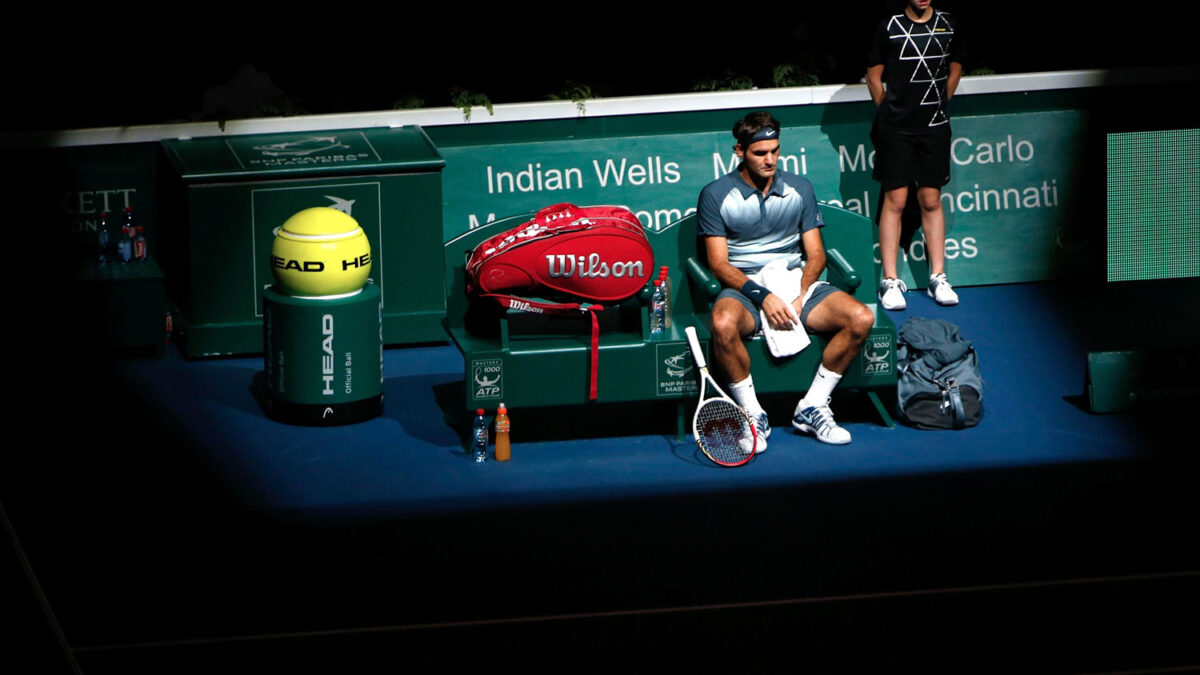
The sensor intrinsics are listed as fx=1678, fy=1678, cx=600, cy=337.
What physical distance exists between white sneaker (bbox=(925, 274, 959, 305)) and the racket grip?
2816 mm

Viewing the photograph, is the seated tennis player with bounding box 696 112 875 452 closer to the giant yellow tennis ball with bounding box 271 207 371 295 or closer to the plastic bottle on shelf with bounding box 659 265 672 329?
the plastic bottle on shelf with bounding box 659 265 672 329

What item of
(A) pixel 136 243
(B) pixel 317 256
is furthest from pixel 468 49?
(B) pixel 317 256

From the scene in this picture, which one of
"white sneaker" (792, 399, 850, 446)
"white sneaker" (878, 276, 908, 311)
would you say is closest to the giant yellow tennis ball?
"white sneaker" (792, 399, 850, 446)

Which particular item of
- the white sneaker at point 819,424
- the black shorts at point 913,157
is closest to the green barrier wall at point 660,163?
the black shorts at point 913,157

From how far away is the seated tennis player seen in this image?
758 cm

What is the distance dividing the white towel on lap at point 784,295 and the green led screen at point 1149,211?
1.46m

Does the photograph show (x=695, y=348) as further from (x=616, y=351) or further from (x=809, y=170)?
(x=809, y=170)

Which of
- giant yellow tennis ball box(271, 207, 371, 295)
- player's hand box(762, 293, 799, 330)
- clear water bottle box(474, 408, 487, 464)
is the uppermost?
giant yellow tennis ball box(271, 207, 371, 295)

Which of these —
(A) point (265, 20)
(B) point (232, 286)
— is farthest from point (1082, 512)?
(A) point (265, 20)

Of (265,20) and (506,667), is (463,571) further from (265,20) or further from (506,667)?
(265,20)

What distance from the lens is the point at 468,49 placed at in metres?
11.5

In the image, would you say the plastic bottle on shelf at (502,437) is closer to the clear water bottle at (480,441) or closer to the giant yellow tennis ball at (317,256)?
the clear water bottle at (480,441)

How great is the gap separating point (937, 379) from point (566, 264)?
6.06ft

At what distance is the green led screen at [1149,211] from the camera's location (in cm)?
788
